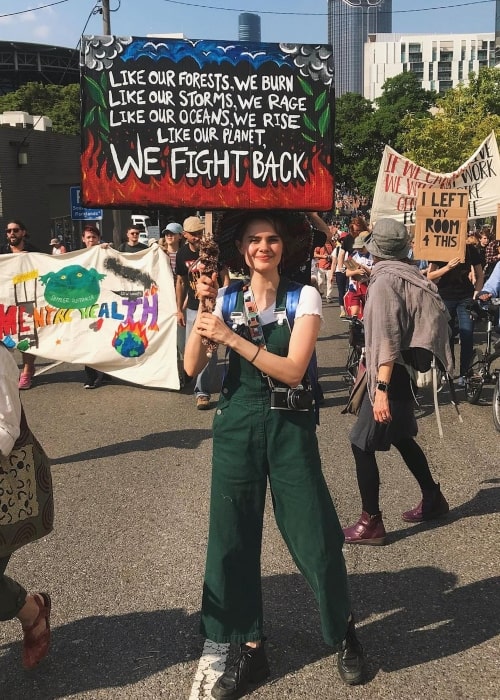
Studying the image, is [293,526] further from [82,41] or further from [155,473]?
[155,473]

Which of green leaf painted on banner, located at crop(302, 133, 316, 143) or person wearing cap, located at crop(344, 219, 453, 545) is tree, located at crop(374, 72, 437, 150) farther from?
green leaf painted on banner, located at crop(302, 133, 316, 143)

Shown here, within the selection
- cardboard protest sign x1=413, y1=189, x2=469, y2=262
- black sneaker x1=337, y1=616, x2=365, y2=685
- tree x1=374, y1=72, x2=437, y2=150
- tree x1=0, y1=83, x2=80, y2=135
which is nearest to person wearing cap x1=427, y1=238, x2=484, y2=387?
A: cardboard protest sign x1=413, y1=189, x2=469, y2=262

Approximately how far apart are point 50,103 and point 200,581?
61.7m

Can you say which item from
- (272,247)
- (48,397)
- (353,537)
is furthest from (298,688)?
(48,397)

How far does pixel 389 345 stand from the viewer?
4.23m

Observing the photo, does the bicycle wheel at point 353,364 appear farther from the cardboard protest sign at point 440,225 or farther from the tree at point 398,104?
the tree at point 398,104

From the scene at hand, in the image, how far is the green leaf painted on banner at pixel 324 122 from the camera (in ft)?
12.6

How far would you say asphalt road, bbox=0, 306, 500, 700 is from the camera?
3.18 meters

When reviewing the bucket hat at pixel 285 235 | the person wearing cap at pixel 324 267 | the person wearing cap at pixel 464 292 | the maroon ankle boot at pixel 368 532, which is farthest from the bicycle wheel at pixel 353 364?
the person wearing cap at pixel 324 267

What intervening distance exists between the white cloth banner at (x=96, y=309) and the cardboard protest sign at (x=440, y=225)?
298 cm

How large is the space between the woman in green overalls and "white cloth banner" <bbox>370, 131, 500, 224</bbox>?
9.49 meters

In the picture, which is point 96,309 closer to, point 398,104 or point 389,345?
point 389,345

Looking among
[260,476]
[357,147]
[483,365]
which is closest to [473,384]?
[483,365]

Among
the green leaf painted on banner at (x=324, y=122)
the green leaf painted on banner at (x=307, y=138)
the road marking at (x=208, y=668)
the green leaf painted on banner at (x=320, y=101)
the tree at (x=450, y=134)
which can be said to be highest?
the tree at (x=450, y=134)
